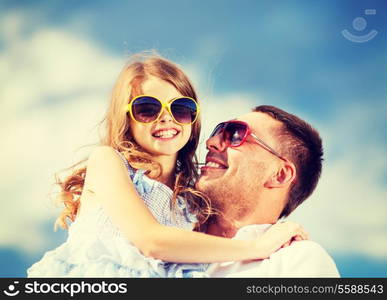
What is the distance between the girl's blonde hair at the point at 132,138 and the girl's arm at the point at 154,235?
283mm

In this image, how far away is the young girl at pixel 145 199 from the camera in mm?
3379

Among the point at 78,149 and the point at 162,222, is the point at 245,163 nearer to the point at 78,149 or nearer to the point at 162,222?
the point at 162,222

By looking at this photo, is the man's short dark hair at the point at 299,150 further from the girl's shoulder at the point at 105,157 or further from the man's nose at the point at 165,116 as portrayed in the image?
the girl's shoulder at the point at 105,157

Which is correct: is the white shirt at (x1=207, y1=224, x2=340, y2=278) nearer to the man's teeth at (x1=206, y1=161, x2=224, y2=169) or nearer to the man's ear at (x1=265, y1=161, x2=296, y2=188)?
the man's ear at (x1=265, y1=161, x2=296, y2=188)

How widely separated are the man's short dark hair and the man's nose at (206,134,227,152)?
359 millimetres

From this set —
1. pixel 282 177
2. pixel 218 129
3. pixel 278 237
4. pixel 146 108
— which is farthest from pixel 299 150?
pixel 146 108

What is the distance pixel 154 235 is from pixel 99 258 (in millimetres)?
358

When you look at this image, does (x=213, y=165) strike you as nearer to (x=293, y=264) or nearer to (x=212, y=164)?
(x=212, y=164)

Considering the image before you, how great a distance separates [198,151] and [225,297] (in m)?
1.11

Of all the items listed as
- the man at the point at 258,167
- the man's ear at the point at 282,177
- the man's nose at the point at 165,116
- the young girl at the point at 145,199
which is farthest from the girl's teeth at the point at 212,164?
the man's nose at the point at 165,116

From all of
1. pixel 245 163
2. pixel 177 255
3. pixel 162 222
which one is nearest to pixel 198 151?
pixel 245 163

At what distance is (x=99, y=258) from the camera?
339 cm

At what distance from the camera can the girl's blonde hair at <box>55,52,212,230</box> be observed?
12.5 feet

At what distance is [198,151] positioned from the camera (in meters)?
4.14
